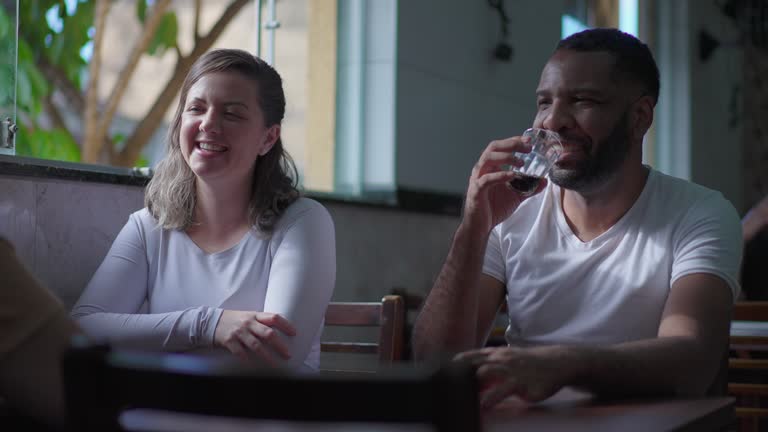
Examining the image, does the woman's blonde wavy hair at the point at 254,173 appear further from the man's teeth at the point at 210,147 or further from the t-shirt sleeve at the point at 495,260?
the t-shirt sleeve at the point at 495,260

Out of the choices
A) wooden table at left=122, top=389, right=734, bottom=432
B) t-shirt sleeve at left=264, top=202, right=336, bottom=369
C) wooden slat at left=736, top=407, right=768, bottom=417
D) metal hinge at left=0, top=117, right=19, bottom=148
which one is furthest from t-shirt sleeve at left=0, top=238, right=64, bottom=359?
wooden slat at left=736, top=407, right=768, bottom=417

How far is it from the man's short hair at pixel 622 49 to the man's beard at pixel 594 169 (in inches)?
6.3

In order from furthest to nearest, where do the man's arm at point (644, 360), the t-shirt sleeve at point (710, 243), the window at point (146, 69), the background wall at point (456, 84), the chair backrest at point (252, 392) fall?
the background wall at point (456, 84), the window at point (146, 69), the t-shirt sleeve at point (710, 243), the man's arm at point (644, 360), the chair backrest at point (252, 392)

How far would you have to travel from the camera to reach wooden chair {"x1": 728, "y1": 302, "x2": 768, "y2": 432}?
1970mm

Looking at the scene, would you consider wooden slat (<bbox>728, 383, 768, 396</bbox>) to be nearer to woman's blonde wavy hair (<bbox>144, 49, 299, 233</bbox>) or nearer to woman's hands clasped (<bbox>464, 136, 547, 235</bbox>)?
woman's hands clasped (<bbox>464, 136, 547, 235</bbox>)

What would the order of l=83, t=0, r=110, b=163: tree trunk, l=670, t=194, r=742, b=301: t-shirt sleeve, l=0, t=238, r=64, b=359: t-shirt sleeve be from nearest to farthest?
l=0, t=238, r=64, b=359: t-shirt sleeve
l=670, t=194, r=742, b=301: t-shirt sleeve
l=83, t=0, r=110, b=163: tree trunk

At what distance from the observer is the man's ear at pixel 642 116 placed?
1.94 m

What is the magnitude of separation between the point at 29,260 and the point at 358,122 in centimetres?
184

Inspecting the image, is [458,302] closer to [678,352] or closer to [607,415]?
[678,352]

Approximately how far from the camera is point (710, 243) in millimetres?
1622

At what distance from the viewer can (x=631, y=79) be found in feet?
6.32

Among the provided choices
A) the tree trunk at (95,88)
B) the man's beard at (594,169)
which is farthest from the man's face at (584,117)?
the tree trunk at (95,88)

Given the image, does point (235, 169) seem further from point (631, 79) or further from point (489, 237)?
point (631, 79)

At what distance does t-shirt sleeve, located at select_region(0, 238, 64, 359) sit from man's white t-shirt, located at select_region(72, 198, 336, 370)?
0.97m
